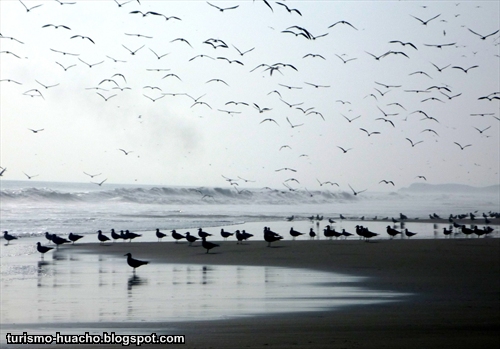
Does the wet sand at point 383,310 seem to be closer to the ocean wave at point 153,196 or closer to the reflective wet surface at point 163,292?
the reflective wet surface at point 163,292

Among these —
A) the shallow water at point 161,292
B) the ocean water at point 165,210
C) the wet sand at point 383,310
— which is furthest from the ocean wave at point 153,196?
the shallow water at point 161,292

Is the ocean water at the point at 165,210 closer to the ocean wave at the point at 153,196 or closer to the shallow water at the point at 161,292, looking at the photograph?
the ocean wave at the point at 153,196

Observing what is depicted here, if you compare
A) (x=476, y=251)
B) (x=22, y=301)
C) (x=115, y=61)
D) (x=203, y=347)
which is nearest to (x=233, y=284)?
(x=22, y=301)

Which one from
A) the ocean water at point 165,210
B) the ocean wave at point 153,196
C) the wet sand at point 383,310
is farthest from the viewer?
the ocean wave at point 153,196

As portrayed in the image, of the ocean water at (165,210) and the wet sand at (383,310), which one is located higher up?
the ocean water at (165,210)

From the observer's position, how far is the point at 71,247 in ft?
85.6

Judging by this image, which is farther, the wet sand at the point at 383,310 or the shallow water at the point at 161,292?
the shallow water at the point at 161,292

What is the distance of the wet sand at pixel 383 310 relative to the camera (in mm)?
9539

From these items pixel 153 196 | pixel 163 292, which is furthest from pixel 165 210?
pixel 163 292

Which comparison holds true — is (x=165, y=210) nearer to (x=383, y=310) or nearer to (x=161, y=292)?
(x=161, y=292)

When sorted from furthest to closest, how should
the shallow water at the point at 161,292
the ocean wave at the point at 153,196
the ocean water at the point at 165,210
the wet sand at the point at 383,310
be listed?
the ocean wave at the point at 153,196 → the ocean water at the point at 165,210 → the shallow water at the point at 161,292 → the wet sand at the point at 383,310

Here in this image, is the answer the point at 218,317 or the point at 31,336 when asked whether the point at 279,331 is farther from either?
the point at 31,336

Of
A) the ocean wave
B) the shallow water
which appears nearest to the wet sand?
the shallow water

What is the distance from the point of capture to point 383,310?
11.8 m
